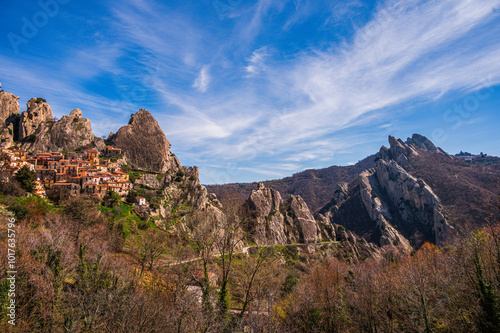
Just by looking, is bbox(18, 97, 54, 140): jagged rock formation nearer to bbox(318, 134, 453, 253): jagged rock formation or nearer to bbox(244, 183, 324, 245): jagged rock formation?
bbox(244, 183, 324, 245): jagged rock formation

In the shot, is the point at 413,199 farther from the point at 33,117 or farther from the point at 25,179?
the point at 33,117

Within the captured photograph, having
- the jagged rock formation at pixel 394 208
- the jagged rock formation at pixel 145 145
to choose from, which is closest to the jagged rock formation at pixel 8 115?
the jagged rock formation at pixel 145 145

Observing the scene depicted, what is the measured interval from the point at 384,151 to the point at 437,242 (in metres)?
94.4

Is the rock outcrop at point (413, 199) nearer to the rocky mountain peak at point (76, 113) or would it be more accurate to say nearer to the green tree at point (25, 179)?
the green tree at point (25, 179)

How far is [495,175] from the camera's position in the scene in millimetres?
127688

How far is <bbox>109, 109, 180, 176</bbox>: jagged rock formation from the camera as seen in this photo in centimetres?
11656

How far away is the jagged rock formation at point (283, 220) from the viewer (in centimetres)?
9406

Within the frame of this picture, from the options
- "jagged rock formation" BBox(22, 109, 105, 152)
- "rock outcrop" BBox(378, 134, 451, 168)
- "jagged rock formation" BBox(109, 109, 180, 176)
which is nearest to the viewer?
"jagged rock formation" BBox(22, 109, 105, 152)

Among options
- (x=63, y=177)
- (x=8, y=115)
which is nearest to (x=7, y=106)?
(x=8, y=115)

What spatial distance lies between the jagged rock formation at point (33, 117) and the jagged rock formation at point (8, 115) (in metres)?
3.99

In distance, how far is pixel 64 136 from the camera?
350ft

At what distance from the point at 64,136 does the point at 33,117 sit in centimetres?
2128

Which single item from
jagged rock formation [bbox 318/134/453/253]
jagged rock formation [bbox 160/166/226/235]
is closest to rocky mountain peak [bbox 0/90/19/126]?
jagged rock formation [bbox 160/166/226/235]

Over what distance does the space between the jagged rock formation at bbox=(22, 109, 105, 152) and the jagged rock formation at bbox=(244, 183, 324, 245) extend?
289ft
